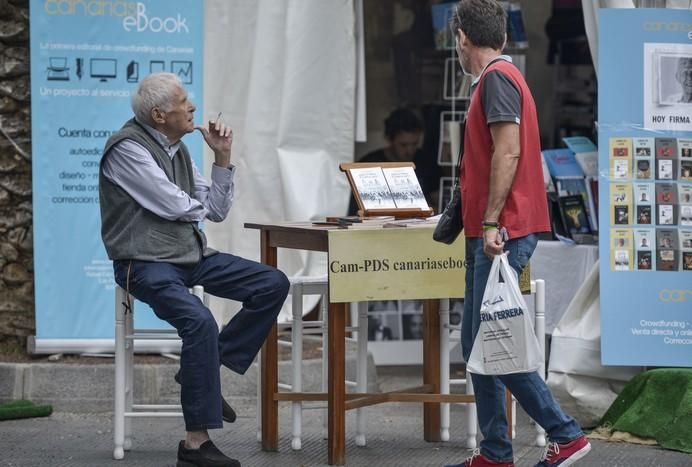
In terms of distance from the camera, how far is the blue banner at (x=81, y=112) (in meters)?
6.52

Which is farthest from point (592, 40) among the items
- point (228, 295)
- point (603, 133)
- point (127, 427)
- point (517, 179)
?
point (127, 427)

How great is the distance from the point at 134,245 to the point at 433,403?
1581mm

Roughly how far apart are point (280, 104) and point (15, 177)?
1478mm

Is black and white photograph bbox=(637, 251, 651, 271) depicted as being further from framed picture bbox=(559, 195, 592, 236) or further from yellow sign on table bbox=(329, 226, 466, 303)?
yellow sign on table bbox=(329, 226, 466, 303)

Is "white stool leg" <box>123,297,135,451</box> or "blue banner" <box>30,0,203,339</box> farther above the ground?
"blue banner" <box>30,0,203,339</box>

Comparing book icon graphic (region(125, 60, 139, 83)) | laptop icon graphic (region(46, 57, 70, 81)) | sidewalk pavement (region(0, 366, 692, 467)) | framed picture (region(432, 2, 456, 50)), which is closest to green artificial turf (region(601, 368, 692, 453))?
sidewalk pavement (region(0, 366, 692, 467))

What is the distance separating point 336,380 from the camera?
5125mm

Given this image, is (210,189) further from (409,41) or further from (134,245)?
(409,41)

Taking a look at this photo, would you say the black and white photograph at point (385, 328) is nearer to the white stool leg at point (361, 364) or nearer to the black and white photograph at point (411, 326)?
the black and white photograph at point (411, 326)

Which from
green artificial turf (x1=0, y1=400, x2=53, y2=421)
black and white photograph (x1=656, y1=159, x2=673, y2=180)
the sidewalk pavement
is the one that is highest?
black and white photograph (x1=656, y1=159, x2=673, y2=180)

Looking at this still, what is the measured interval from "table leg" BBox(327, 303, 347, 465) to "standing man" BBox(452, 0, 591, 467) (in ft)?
2.00

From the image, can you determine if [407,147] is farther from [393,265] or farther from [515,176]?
[515,176]

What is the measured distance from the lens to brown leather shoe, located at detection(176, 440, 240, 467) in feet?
16.5

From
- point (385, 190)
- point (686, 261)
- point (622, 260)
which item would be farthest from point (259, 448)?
point (686, 261)
